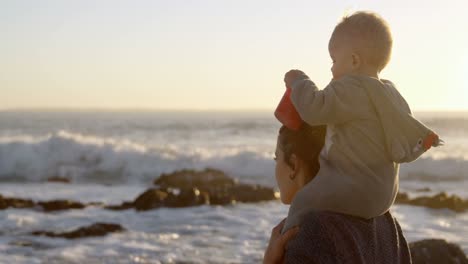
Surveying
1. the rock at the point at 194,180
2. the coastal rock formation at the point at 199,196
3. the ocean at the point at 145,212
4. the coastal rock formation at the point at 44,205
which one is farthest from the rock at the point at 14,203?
the rock at the point at 194,180

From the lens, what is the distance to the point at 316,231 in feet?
8.76

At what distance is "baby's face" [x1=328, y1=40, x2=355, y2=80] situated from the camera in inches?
115

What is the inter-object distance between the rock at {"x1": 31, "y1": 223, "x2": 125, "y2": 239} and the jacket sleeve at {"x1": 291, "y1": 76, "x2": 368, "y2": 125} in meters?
9.22

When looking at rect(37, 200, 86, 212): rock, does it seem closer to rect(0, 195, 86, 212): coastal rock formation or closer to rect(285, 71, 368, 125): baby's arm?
rect(0, 195, 86, 212): coastal rock formation

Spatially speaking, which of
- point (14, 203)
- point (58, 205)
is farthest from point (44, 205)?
point (14, 203)

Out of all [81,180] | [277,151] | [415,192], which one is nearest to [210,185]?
[415,192]

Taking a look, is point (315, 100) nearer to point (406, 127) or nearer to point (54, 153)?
point (406, 127)

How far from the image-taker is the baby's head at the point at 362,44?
9.45 ft

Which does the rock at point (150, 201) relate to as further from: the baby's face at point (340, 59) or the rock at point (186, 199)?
the baby's face at point (340, 59)

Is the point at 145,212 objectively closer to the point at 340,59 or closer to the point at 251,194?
the point at 251,194

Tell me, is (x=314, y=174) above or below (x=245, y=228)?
above

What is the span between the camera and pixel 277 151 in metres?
3.00

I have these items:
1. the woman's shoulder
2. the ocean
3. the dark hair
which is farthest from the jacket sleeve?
the ocean

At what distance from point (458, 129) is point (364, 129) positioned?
5878cm
